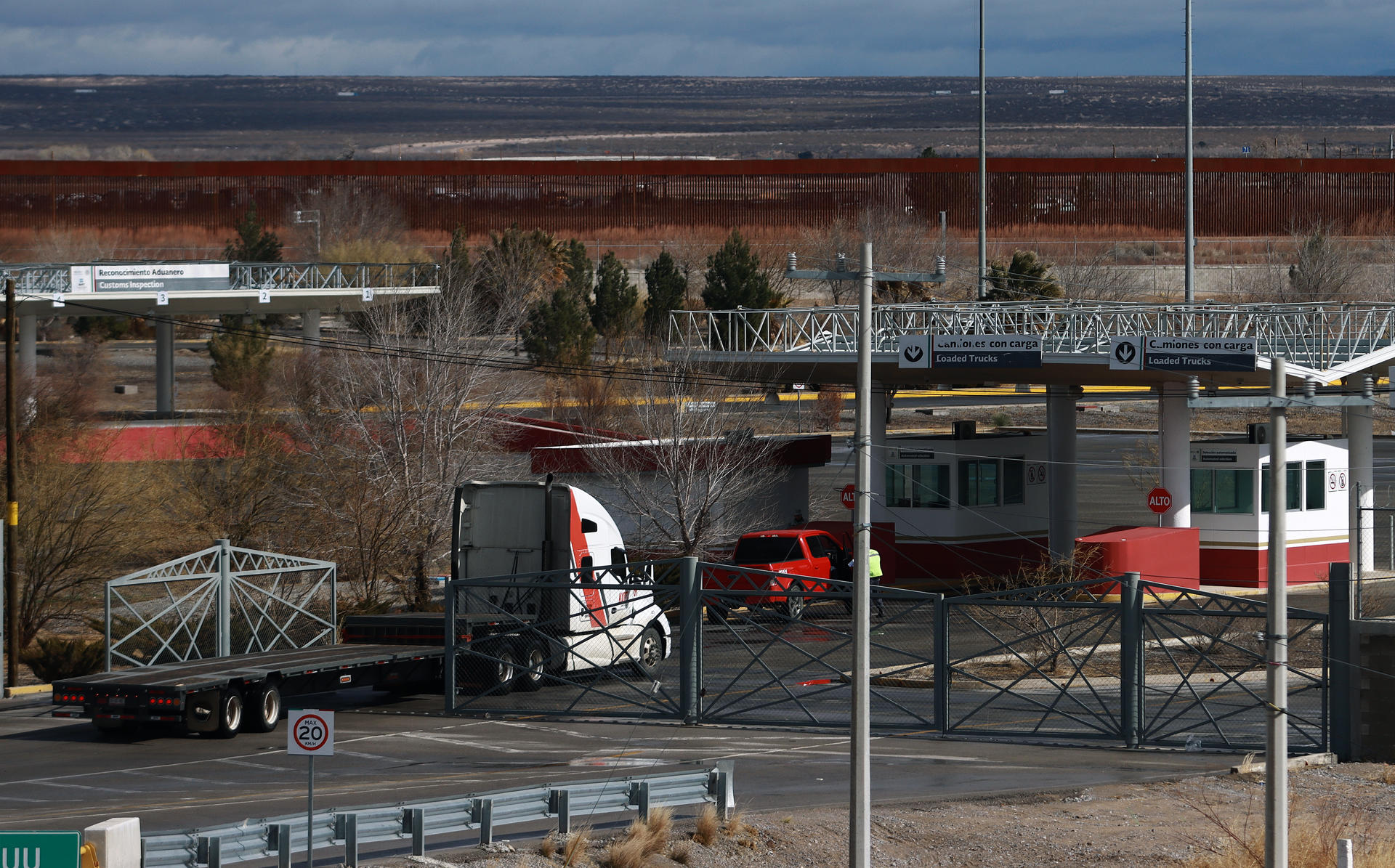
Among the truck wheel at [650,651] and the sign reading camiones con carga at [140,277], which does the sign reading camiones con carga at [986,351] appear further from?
the sign reading camiones con carga at [140,277]

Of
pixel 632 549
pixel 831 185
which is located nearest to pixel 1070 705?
pixel 632 549

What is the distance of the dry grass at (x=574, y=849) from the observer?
47.4ft

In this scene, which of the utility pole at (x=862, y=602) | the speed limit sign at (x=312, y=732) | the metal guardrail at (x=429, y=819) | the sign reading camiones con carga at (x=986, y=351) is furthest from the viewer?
the sign reading camiones con carga at (x=986, y=351)

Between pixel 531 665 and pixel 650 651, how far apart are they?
2420 mm

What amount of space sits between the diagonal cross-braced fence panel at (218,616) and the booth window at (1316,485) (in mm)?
22832

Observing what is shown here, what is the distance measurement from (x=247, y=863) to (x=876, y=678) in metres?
11.5

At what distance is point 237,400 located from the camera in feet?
148

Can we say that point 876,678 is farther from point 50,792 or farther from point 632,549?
point 632,549

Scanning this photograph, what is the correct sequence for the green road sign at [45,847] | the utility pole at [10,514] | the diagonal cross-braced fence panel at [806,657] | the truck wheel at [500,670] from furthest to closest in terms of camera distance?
the utility pole at [10,514] → the truck wheel at [500,670] → the diagonal cross-braced fence panel at [806,657] → the green road sign at [45,847]

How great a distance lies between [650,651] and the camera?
2678 cm

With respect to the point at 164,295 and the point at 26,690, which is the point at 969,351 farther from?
the point at 164,295

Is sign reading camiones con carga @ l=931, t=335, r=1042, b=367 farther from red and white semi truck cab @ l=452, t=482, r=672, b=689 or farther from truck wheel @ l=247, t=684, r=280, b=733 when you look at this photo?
truck wheel @ l=247, t=684, r=280, b=733

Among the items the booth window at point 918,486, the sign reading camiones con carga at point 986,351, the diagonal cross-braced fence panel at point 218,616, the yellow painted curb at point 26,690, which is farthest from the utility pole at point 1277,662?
the booth window at point 918,486

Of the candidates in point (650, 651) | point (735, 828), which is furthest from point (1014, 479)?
point (735, 828)
